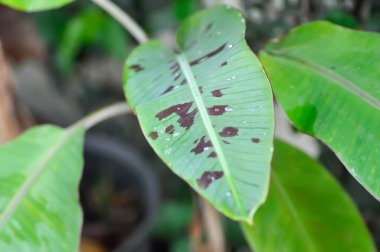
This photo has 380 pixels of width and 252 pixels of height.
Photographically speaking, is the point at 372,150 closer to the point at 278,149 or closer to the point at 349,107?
the point at 349,107

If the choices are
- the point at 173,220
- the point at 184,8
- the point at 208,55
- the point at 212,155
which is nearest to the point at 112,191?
the point at 173,220

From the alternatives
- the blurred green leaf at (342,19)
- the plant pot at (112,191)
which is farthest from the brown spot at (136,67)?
the plant pot at (112,191)

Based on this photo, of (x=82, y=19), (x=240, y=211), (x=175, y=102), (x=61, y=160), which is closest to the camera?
(x=240, y=211)

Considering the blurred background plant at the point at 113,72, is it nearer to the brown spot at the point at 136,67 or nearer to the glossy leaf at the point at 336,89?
the glossy leaf at the point at 336,89

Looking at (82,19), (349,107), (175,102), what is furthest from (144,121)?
(82,19)

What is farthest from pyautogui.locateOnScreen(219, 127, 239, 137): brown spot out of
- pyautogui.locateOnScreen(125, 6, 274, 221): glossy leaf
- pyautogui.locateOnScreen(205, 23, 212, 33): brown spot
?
pyautogui.locateOnScreen(205, 23, 212, 33): brown spot

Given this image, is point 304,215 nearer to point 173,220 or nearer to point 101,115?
point 101,115
